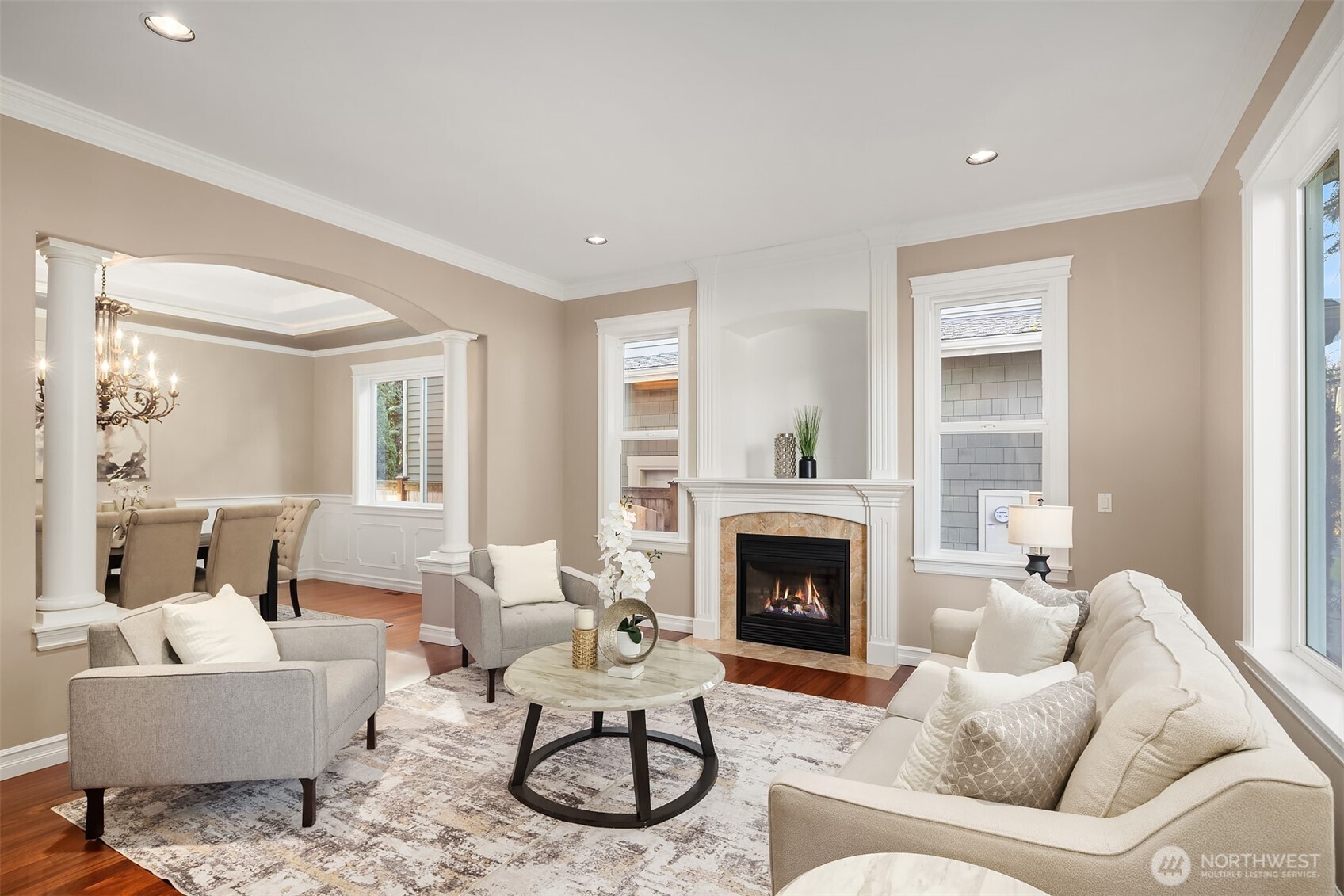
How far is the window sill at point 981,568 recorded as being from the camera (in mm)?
3879

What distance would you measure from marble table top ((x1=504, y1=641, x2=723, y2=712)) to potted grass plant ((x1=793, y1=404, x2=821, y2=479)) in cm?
209

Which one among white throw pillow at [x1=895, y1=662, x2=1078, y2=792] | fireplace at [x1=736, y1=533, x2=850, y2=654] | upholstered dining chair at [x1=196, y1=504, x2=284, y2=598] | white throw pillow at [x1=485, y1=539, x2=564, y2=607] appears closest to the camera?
white throw pillow at [x1=895, y1=662, x2=1078, y2=792]

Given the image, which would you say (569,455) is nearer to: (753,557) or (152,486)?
(753,557)

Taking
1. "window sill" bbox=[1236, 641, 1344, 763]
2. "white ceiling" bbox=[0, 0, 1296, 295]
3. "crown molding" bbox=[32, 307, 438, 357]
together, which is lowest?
"window sill" bbox=[1236, 641, 1344, 763]

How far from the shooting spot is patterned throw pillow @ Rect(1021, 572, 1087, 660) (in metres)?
2.35

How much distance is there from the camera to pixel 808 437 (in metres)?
4.82

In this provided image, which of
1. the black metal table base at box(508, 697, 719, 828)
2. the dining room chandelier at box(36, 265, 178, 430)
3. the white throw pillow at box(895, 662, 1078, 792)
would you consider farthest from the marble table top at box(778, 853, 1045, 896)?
the dining room chandelier at box(36, 265, 178, 430)

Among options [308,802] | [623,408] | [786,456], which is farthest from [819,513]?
[308,802]

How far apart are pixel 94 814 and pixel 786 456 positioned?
157 inches

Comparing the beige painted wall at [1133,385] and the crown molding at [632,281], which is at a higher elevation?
the crown molding at [632,281]

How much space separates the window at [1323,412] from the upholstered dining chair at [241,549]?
17.9 ft

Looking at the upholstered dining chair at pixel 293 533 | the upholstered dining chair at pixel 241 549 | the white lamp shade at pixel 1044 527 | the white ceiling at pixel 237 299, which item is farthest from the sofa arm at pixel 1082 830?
the white ceiling at pixel 237 299

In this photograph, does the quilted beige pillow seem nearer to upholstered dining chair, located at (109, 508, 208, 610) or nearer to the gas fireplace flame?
the gas fireplace flame

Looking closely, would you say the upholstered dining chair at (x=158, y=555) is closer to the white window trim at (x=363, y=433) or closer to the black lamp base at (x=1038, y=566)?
the white window trim at (x=363, y=433)
